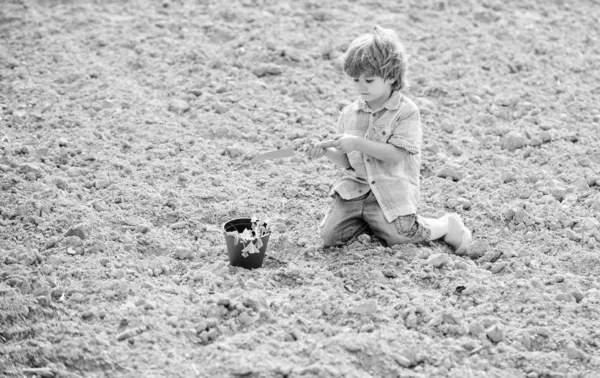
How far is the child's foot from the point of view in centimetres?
369

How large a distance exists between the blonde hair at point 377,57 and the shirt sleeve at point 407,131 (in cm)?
18

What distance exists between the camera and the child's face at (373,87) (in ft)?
11.6

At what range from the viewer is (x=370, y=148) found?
11.5 ft

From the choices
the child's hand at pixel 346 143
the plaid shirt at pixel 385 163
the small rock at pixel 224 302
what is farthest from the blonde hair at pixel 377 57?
the small rock at pixel 224 302

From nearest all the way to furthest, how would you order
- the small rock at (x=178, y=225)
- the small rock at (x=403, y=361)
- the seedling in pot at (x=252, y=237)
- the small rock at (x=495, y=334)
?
1. the small rock at (x=403, y=361)
2. the small rock at (x=495, y=334)
3. the seedling in pot at (x=252, y=237)
4. the small rock at (x=178, y=225)

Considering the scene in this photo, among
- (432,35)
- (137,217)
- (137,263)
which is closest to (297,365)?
(137,263)

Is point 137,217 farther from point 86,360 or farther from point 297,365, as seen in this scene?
point 297,365

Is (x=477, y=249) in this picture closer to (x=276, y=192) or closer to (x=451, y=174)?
(x=451, y=174)

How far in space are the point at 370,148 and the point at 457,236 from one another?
0.57m

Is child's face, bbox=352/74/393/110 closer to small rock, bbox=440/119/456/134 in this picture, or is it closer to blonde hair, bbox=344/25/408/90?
blonde hair, bbox=344/25/408/90

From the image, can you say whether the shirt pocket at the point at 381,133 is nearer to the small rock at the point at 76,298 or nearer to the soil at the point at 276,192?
the soil at the point at 276,192

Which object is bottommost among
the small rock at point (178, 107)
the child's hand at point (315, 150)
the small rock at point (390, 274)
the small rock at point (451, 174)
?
the small rock at point (178, 107)

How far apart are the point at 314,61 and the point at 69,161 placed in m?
1.87

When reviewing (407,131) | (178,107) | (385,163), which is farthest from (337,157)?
(178,107)
